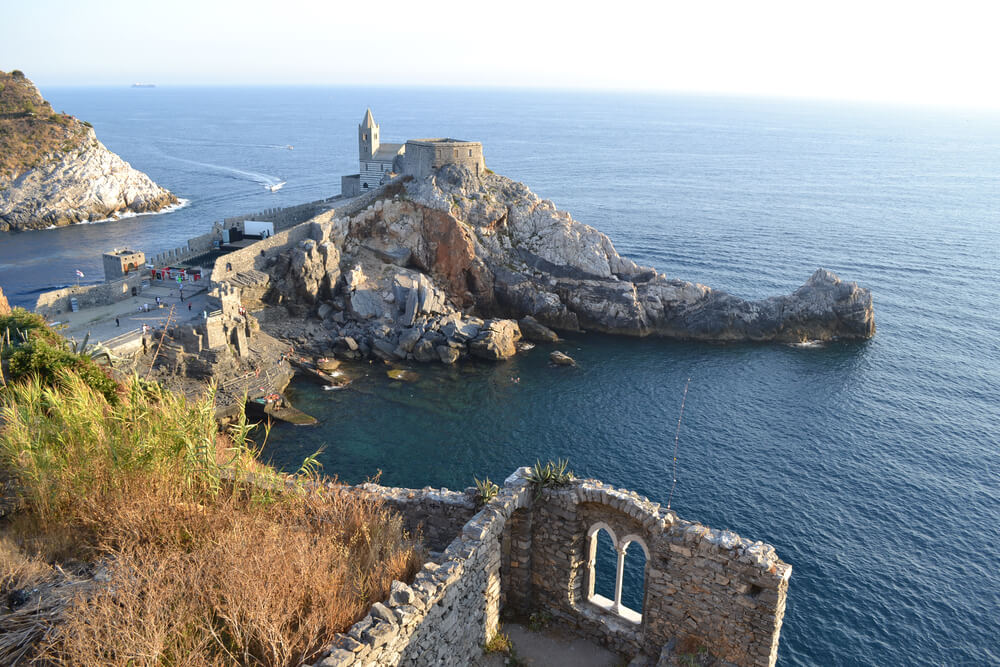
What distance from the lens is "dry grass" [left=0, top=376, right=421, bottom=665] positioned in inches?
355

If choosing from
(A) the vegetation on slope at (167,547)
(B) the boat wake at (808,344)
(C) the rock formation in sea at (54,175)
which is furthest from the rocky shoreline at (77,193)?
(A) the vegetation on slope at (167,547)

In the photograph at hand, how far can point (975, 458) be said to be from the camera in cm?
3697

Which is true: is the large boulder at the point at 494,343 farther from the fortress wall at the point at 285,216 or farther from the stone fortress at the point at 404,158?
the fortress wall at the point at 285,216

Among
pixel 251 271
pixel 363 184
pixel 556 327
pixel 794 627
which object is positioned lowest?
pixel 794 627

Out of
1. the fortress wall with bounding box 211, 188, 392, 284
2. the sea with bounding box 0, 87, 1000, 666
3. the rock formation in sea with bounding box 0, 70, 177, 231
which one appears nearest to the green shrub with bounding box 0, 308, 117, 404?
the sea with bounding box 0, 87, 1000, 666

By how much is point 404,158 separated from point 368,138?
7.51 meters

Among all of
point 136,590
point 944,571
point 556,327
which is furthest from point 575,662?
point 556,327

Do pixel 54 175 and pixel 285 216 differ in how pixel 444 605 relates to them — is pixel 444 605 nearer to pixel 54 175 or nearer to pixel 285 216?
pixel 285 216

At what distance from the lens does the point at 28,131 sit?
9088 cm

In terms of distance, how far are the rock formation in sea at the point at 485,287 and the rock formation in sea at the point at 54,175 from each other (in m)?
54.3

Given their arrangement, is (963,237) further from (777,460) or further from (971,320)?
(777,460)

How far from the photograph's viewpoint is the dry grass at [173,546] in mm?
9016

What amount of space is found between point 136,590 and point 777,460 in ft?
114

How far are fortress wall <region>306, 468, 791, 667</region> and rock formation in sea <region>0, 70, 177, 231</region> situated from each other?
9374cm
